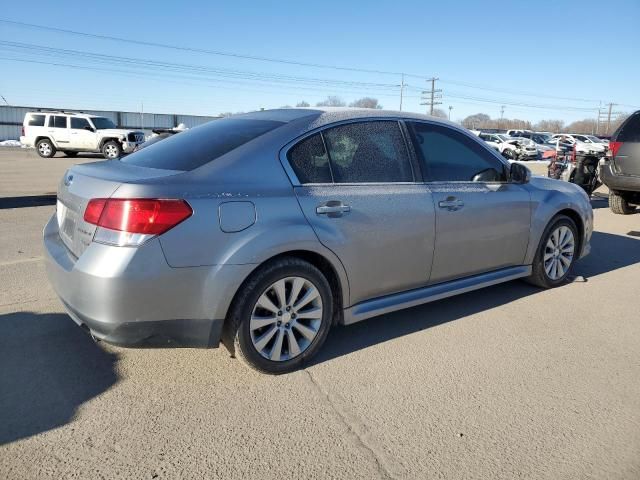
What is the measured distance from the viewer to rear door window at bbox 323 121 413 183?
341 centimetres

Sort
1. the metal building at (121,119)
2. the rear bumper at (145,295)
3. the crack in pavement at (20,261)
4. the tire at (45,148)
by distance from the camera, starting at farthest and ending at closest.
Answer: the metal building at (121,119) → the tire at (45,148) → the crack in pavement at (20,261) → the rear bumper at (145,295)

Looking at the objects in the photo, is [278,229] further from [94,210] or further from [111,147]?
[111,147]

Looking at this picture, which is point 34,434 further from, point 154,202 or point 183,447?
point 154,202

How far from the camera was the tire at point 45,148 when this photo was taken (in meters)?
22.7

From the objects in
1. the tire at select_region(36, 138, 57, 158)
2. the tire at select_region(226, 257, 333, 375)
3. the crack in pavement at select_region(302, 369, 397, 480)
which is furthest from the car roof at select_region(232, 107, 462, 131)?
the tire at select_region(36, 138, 57, 158)

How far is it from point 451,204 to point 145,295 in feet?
7.51

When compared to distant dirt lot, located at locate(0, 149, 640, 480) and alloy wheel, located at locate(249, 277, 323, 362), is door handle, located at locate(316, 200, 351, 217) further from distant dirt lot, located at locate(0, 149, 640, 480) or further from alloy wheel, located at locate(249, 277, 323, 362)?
distant dirt lot, located at locate(0, 149, 640, 480)

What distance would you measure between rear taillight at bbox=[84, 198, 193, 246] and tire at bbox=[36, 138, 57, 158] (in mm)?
22985

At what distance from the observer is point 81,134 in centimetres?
2238

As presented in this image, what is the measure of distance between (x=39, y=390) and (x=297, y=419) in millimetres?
1451

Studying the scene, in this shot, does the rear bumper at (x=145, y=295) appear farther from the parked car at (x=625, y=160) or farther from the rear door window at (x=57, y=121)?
the rear door window at (x=57, y=121)

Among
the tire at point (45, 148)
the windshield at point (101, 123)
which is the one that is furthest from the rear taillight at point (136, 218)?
the tire at point (45, 148)

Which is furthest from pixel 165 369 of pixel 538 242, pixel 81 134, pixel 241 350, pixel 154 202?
pixel 81 134

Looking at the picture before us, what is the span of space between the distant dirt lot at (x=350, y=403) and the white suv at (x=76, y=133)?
19680 millimetres
